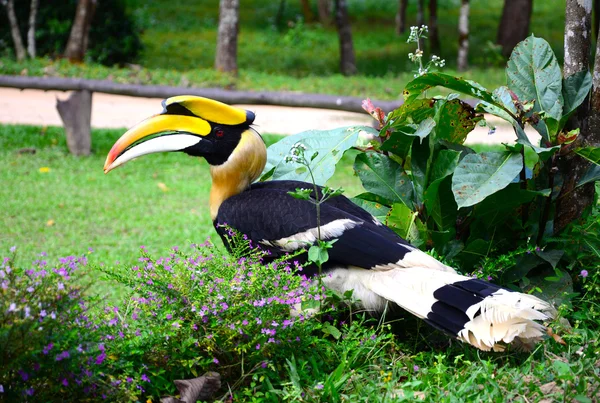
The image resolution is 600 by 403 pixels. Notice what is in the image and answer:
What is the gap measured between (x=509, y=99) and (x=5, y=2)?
1348cm

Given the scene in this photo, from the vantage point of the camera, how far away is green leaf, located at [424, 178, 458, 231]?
3.65 metres

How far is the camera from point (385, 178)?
391 cm

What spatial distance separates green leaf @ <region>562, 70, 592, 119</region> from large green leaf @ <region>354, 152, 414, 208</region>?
85 centimetres

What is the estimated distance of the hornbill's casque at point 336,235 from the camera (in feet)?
9.65

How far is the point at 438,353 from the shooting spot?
3.20 metres

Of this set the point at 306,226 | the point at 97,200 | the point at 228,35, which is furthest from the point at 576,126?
the point at 228,35

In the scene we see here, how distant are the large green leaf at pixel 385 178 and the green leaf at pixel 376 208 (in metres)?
0.14

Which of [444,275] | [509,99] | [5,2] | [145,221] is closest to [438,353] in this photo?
[444,275]

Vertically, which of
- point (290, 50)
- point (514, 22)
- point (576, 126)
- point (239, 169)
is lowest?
point (239, 169)

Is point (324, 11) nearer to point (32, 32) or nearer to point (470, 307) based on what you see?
point (32, 32)

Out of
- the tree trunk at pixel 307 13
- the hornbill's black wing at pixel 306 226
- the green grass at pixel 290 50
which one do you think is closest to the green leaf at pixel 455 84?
the hornbill's black wing at pixel 306 226

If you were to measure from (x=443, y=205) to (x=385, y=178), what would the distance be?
356mm

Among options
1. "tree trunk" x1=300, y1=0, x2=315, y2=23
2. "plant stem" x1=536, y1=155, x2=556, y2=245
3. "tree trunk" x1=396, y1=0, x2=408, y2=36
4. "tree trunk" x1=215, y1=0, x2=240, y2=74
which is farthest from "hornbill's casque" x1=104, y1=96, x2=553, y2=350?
"tree trunk" x1=300, y1=0, x2=315, y2=23

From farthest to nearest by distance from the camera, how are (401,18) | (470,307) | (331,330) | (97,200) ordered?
1. (401,18)
2. (97,200)
3. (331,330)
4. (470,307)
